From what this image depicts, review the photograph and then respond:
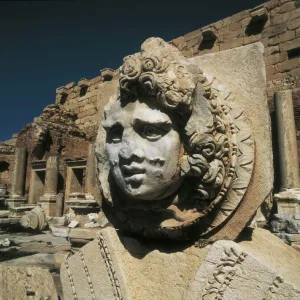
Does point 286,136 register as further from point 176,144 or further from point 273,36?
point 176,144

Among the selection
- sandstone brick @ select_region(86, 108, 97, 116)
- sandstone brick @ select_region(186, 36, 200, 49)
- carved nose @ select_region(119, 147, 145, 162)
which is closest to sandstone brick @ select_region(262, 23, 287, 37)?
sandstone brick @ select_region(186, 36, 200, 49)

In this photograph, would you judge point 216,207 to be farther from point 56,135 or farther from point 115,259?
point 56,135

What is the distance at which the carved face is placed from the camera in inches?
52.6

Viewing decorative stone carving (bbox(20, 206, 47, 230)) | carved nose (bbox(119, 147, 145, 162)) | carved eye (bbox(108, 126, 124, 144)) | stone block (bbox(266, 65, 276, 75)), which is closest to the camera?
carved nose (bbox(119, 147, 145, 162))

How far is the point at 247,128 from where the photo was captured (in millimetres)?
1444

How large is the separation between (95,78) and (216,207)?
15.1 metres

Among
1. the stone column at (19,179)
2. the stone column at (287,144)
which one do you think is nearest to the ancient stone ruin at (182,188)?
the stone column at (287,144)

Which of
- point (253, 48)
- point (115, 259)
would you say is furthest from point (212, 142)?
point (115, 259)

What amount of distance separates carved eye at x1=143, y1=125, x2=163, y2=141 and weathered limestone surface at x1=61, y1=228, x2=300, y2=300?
0.55 metres

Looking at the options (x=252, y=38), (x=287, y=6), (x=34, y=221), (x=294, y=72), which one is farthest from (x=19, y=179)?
(x=287, y=6)

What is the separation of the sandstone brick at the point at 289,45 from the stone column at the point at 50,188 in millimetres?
9985

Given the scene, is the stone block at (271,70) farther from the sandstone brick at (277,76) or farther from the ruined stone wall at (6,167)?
the ruined stone wall at (6,167)

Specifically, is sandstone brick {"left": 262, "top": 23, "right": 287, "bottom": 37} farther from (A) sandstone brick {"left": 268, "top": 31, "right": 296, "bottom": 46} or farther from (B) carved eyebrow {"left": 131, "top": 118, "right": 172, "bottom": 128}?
(B) carved eyebrow {"left": 131, "top": 118, "right": 172, "bottom": 128}

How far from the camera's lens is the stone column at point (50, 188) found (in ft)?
40.0
